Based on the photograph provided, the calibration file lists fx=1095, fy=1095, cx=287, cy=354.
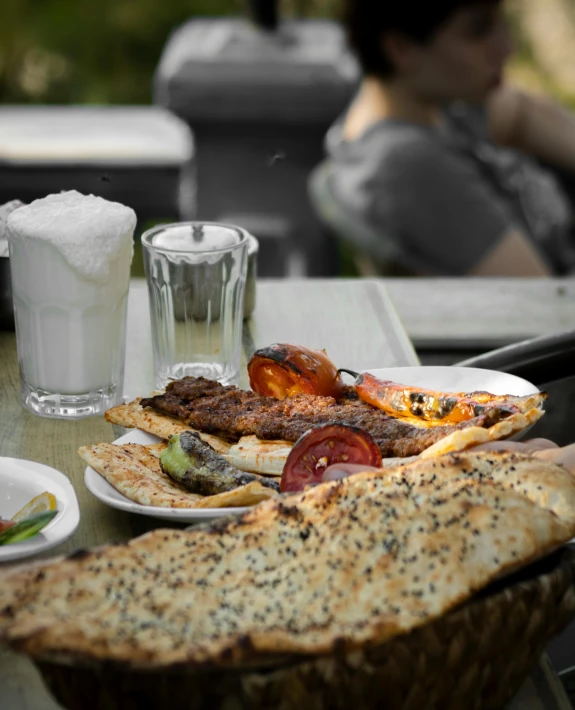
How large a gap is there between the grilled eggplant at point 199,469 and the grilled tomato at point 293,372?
221 mm

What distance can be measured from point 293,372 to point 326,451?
28 centimetres

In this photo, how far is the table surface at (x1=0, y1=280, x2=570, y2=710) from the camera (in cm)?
93

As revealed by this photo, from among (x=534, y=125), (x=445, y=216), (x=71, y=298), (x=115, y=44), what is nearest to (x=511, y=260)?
(x=445, y=216)

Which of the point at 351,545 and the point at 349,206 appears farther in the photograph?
the point at 349,206

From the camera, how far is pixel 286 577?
817mm

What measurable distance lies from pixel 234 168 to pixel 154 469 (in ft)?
11.0

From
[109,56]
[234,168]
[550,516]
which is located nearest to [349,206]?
[234,168]

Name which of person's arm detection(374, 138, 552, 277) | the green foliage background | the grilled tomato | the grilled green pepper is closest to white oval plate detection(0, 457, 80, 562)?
the grilled green pepper

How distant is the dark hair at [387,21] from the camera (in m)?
3.32

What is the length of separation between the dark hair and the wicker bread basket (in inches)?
109

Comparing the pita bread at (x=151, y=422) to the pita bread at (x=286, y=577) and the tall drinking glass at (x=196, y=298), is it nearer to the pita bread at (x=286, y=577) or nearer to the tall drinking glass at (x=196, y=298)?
the tall drinking glass at (x=196, y=298)

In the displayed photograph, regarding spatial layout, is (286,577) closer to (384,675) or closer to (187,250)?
(384,675)

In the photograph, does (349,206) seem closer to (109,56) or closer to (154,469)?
(154,469)

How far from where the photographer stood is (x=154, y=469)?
3.89 ft
